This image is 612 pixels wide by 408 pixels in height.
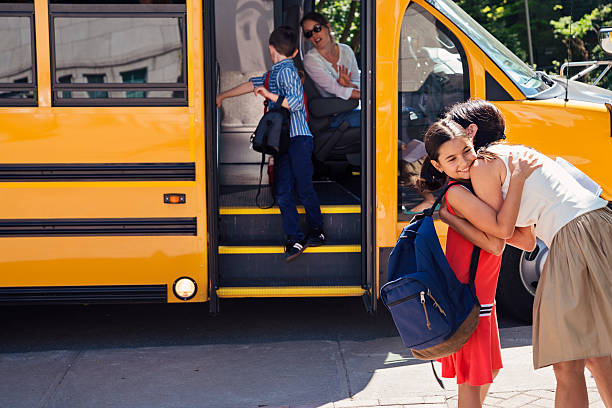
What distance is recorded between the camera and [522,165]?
2.87 meters

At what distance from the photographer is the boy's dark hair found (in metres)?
5.12

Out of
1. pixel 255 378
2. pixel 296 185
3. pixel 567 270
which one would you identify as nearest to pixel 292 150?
pixel 296 185

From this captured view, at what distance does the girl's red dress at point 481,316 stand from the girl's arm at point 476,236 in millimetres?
47

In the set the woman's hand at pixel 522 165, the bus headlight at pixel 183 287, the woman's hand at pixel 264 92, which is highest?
the woman's hand at pixel 264 92

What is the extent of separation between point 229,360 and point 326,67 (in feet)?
7.99

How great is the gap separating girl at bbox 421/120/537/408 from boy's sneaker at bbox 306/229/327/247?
6.44ft

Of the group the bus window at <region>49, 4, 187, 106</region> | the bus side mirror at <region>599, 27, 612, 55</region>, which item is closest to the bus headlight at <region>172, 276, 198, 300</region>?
the bus window at <region>49, 4, 187, 106</region>

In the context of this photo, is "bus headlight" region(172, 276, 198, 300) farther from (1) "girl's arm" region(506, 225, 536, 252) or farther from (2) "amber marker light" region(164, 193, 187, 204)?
(1) "girl's arm" region(506, 225, 536, 252)

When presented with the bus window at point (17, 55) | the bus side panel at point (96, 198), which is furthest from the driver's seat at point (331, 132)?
the bus window at point (17, 55)

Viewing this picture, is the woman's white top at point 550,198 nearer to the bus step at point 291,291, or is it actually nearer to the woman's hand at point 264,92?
the bus step at point 291,291

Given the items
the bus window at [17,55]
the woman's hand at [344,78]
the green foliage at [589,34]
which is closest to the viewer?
the bus window at [17,55]

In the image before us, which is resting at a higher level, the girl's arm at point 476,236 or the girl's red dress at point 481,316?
the girl's arm at point 476,236

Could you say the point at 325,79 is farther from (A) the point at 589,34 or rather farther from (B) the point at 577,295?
(A) the point at 589,34

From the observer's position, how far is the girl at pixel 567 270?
276 cm
